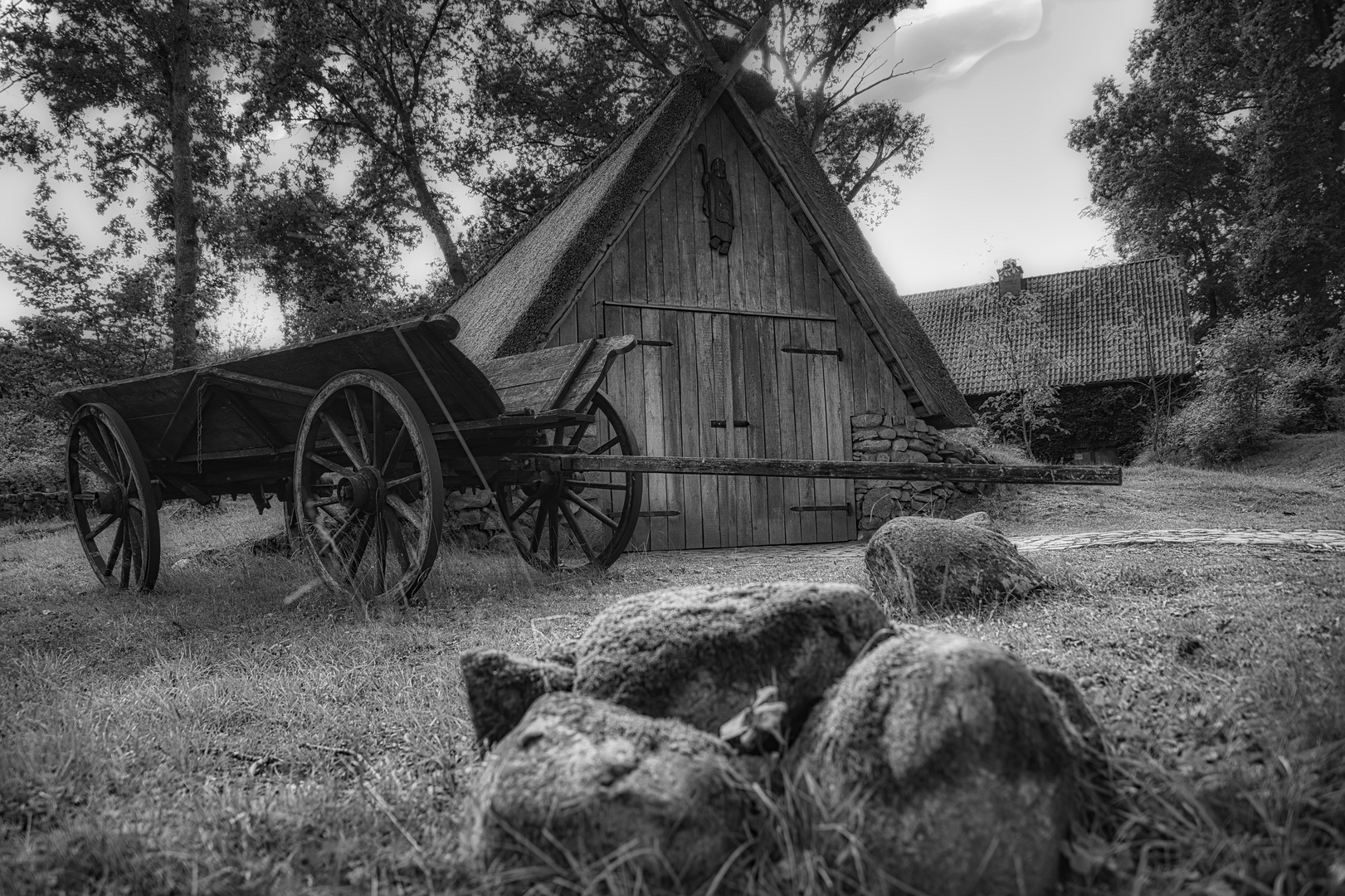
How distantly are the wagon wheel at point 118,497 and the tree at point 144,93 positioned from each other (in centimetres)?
721

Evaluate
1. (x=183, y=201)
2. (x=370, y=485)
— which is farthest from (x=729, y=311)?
(x=183, y=201)

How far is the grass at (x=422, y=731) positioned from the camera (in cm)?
140

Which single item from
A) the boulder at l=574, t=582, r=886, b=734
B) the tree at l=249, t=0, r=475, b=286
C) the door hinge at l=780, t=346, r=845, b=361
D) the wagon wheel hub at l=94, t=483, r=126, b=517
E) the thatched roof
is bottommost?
the boulder at l=574, t=582, r=886, b=734

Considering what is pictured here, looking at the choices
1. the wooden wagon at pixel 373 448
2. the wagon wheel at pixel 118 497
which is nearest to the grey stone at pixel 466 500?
the wooden wagon at pixel 373 448

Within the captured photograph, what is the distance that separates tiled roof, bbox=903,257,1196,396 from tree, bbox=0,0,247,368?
53.6 ft

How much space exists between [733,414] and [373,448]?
4.62m

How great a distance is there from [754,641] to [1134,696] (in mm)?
951

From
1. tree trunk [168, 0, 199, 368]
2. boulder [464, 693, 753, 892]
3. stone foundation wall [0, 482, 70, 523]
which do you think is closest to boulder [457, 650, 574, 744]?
boulder [464, 693, 753, 892]

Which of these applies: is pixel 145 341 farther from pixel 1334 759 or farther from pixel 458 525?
pixel 1334 759

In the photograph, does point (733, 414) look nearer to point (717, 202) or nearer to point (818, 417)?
point (818, 417)

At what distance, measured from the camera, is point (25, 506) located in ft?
44.0

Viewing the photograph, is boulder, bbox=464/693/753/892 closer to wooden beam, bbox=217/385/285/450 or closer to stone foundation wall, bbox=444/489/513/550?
wooden beam, bbox=217/385/285/450

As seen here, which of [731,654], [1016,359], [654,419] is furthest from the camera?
[1016,359]

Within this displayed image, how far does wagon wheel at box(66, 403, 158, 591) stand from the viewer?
5.21 m
